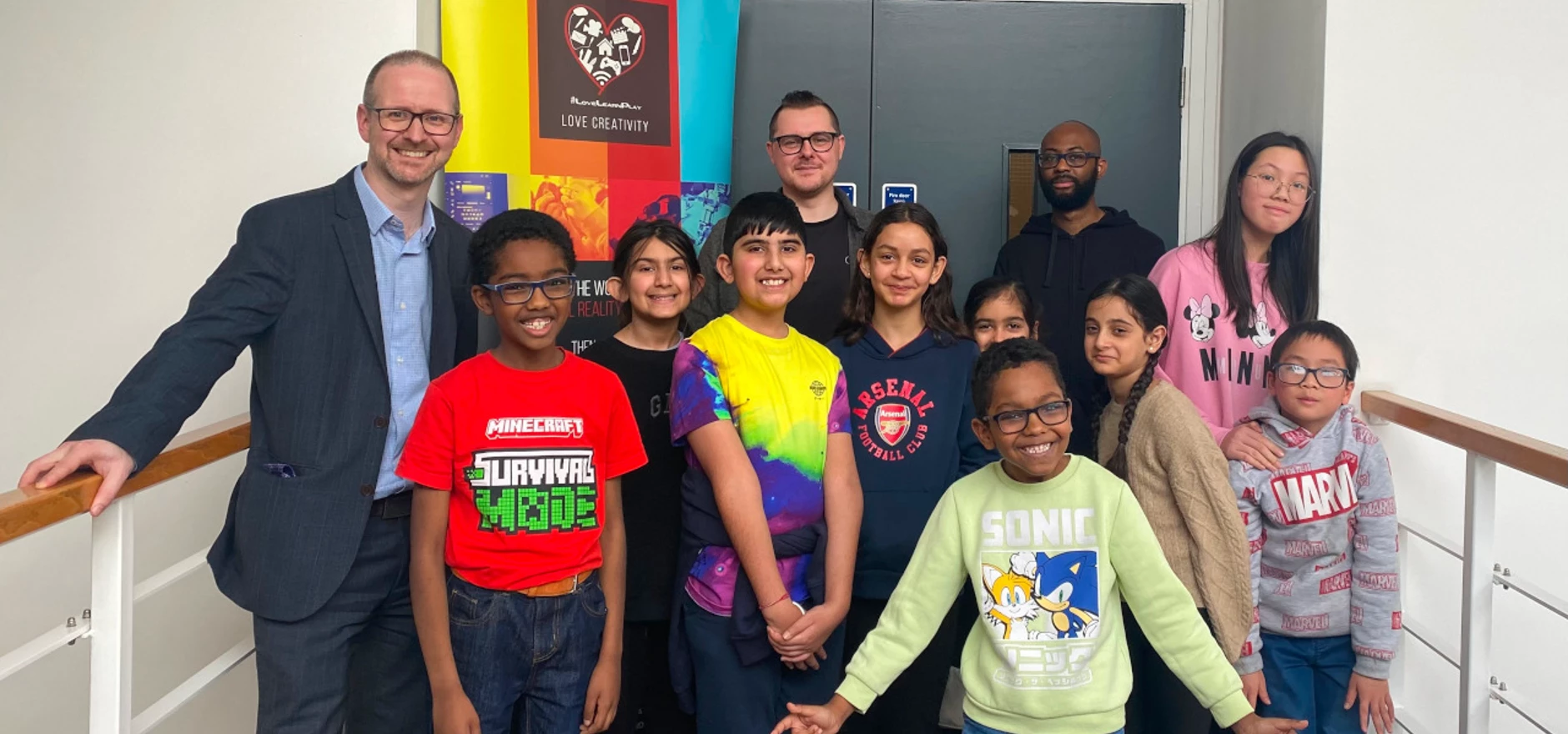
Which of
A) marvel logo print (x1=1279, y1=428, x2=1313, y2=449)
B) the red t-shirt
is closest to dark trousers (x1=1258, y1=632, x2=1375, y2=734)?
marvel logo print (x1=1279, y1=428, x2=1313, y2=449)

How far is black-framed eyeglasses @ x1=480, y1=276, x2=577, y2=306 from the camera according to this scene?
1784 mm

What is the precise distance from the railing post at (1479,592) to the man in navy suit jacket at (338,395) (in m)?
1.96

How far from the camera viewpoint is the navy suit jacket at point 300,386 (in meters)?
1.85

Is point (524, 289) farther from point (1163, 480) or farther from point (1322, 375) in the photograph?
point (1322, 375)

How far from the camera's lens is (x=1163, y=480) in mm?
2070

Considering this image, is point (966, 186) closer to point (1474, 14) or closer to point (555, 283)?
point (1474, 14)

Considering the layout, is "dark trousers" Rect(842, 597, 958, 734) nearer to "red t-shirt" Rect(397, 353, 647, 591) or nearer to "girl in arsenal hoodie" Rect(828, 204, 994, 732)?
"girl in arsenal hoodie" Rect(828, 204, 994, 732)

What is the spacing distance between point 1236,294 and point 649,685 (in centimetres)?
157

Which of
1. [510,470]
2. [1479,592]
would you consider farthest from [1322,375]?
[510,470]

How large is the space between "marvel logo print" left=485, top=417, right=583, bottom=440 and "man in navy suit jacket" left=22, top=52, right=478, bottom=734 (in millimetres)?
280

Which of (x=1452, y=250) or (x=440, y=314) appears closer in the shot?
(x=440, y=314)

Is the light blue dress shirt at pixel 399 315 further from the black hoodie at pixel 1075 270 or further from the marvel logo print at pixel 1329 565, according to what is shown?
the marvel logo print at pixel 1329 565

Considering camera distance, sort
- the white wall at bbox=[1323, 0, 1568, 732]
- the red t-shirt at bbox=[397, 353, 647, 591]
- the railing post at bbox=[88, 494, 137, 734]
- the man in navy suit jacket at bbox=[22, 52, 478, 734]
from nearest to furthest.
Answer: the railing post at bbox=[88, 494, 137, 734] < the red t-shirt at bbox=[397, 353, 647, 591] < the man in navy suit jacket at bbox=[22, 52, 478, 734] < the white wall at bbox=[1323, 0, 1568, 732]

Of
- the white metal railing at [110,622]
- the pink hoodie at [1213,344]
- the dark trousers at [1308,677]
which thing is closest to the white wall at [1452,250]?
the pink hoodie at [1213,344]
